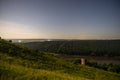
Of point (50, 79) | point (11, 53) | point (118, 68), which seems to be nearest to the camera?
point (50, 79)

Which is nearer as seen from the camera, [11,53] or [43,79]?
[43,79]

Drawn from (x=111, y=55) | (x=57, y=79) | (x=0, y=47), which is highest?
(x=0, y=47)

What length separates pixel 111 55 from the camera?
112 metres

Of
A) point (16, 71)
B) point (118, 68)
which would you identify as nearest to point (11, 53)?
point (16, 71)

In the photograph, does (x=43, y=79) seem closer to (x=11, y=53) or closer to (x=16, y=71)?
(x=16, y=71)

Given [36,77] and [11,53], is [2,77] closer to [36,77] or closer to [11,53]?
[36,77]

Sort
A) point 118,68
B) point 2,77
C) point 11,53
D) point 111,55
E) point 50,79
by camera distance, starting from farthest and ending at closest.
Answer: point 111,55 → point 118,68 → point 11,53 → point 50,79 → point 2,77

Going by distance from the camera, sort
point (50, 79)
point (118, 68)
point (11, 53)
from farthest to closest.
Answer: point (118, 68)
point (11, 53)
point (50, 79)

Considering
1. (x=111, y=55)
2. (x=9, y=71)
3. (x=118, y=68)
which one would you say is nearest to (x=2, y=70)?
(x=9, y=71)

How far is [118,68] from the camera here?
44094mm

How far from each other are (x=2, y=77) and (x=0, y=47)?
9.01 metres

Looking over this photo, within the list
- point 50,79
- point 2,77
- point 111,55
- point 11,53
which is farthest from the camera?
point 111,55

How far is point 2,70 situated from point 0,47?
8.23 metres

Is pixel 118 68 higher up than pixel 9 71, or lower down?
lower down
